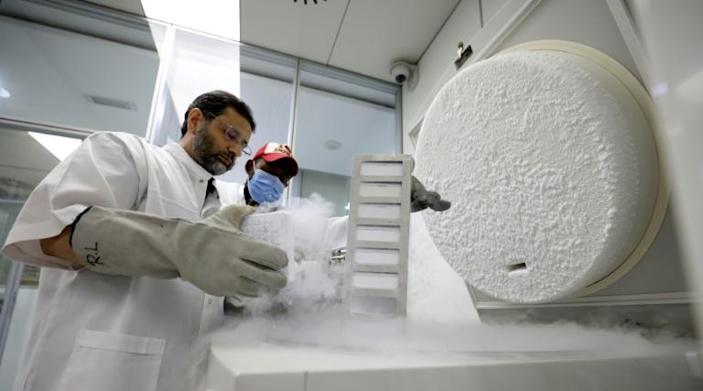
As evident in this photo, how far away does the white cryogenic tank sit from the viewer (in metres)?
0.56

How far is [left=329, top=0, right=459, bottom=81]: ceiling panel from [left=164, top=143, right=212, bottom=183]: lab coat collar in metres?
1.28

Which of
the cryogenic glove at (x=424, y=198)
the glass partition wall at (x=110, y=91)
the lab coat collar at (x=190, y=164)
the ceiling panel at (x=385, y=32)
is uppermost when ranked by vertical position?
the ceiling panel at (x=385, y=32)

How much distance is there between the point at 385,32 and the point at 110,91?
176cm

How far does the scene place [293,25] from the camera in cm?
197

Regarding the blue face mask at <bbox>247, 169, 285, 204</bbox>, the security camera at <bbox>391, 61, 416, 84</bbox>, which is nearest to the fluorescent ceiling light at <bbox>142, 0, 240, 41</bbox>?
the security camera at <bbox>391, 61, 416, 84</bbox>

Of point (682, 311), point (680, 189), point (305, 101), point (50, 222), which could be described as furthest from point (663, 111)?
point (305, 101)

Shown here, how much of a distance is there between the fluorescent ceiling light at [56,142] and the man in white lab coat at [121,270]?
1.49 m

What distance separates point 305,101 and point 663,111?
2324mm

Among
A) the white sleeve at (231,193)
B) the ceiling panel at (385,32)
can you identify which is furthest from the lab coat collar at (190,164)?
the ceiling panel at (385,32)

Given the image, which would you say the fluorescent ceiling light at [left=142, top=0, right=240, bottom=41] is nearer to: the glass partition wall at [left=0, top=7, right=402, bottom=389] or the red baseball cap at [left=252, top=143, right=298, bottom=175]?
the glass partition wall at [left=0, top=7, right=402, bottom=389]

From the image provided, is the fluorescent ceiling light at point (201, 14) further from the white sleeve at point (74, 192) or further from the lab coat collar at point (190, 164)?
the white sleeve at point (74, 192)

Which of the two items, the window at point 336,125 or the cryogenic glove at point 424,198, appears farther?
the window at point 336,125

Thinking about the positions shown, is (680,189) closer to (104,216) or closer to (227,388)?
(227,388)

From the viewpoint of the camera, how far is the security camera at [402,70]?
7.14 ft
